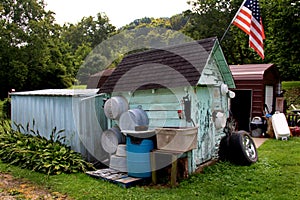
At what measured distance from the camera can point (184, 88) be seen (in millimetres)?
5199

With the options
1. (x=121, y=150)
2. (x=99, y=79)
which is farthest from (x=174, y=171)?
(x=99, y=79)

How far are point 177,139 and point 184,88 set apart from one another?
3.36 ft

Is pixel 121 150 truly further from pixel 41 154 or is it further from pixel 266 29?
pixel 266 29

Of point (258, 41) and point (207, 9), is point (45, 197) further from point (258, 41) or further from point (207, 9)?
point (207, 9)

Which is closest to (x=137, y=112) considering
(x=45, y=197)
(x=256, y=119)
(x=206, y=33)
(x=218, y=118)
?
(x=218, y=118)

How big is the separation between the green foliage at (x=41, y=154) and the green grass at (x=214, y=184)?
206 mm

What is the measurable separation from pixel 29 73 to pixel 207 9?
53.4 ft

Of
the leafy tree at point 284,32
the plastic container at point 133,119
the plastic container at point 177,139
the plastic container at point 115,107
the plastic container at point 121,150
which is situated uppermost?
the leafy tree at point 284,32

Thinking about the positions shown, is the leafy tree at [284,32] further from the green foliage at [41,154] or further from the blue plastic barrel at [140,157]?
the green foliage at [41,154]

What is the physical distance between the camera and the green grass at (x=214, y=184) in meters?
4.38

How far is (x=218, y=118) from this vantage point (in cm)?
595

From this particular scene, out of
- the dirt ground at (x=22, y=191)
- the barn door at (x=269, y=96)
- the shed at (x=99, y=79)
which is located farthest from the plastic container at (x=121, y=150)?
the shed at (x=99, y=79)

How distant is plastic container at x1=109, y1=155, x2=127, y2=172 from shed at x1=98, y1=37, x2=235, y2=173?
2.88 ft

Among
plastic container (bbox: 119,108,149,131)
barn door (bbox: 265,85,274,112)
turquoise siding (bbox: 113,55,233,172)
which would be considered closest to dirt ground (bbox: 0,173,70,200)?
plastic container (bbox: 119,108,149,131)
